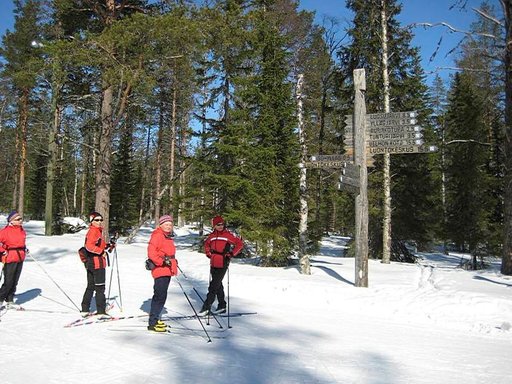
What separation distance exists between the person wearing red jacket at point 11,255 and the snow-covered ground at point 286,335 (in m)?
0.54

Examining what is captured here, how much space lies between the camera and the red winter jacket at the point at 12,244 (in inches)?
339

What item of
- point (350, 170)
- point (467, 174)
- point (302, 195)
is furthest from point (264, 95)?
point (467, 174)

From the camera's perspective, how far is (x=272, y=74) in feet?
50.4

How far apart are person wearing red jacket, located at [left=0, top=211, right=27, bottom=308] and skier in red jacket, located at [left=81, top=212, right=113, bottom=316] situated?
2.02 metres

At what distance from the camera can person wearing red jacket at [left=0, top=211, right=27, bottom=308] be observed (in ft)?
28.0

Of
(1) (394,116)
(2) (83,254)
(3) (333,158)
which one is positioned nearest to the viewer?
(2) (83,254)

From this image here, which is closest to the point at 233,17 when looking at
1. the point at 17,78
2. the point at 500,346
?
the point at 17,78

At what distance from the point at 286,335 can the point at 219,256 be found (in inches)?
85.3

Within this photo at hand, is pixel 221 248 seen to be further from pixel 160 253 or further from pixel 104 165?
pixel 104 165

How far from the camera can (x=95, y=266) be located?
780 cm

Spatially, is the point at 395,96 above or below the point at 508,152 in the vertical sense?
above

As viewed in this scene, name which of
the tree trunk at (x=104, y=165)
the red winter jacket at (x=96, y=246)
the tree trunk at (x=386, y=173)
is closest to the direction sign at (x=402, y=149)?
the tree trunk at (x=386, y=173)

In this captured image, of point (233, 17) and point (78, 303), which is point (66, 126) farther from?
point (78, 303)

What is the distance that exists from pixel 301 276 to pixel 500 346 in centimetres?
579
